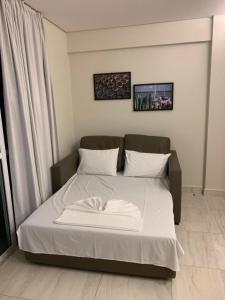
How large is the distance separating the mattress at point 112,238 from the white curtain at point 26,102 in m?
0.28

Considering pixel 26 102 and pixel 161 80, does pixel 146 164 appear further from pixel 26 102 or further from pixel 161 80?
pixel 26 102

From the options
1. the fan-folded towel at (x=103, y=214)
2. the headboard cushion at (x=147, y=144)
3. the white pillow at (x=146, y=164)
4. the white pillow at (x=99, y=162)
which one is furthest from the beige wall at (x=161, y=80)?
the fan-folded towel at (x=103, y=214)

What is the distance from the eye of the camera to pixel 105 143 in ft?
11.1

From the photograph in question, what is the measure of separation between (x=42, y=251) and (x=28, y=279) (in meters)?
0.24

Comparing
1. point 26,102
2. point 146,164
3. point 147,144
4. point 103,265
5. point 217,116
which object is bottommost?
point 103,265

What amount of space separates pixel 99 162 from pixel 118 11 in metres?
1.83

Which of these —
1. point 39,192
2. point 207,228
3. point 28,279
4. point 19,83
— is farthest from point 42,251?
point 207,228

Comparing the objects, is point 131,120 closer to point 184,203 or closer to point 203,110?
point 203,110

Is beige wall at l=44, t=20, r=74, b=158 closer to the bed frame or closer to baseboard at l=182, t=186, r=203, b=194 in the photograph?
the bed frame

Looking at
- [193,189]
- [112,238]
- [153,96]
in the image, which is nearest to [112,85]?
[153,96]

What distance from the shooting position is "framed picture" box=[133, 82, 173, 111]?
3.35 meters

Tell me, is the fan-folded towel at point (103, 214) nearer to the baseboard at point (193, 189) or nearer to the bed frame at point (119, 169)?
the bed frame at point (119, 169)

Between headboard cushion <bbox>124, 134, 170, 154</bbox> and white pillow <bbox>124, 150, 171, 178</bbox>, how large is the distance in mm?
99

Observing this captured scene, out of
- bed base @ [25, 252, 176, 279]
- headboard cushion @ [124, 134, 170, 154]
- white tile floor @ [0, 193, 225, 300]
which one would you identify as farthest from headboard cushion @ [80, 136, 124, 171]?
bed base @ [25, 252, 176, 279]
